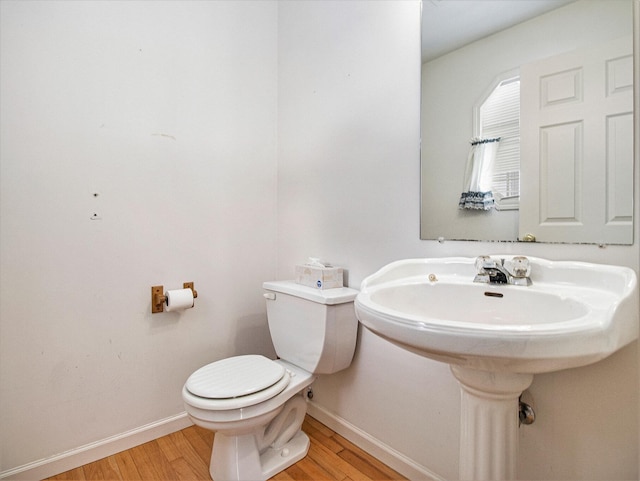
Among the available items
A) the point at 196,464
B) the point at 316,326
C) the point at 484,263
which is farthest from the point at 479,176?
the point at 196,464

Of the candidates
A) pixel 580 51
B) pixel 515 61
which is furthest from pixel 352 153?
pixel 580 51

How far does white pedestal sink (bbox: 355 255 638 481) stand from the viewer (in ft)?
1.93

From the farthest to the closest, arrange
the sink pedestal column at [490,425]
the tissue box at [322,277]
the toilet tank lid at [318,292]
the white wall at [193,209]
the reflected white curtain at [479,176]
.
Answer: the tissue box at [322,277] < the toilet tank lid at [318,292] < the white wall at [193,209] < the reflected white curtain at [479,176] < the sink pedestal column at [490,425]

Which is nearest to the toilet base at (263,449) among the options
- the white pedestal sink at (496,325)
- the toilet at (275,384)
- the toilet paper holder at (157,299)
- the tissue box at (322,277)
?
the toilet at (275,384)

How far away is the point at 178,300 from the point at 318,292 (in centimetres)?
66

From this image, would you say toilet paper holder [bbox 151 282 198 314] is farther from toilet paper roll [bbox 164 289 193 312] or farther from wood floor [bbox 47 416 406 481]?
wood floor [bbox 47 416 406 481]

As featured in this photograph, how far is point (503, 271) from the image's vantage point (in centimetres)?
97

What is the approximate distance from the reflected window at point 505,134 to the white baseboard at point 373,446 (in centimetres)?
102

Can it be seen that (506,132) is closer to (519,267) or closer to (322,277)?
(519,267)

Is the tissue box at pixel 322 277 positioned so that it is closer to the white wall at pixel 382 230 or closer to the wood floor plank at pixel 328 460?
the white wall at pixel 382 230

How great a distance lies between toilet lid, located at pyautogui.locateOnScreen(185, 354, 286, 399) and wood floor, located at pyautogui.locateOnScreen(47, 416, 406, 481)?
411 millimetres

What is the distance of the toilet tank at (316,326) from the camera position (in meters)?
1.35

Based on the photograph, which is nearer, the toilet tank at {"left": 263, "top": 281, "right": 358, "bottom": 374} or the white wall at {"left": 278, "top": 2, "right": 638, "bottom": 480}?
the white wall at {"left": 278, "top": 2, "right": 638, "bottom": 480}

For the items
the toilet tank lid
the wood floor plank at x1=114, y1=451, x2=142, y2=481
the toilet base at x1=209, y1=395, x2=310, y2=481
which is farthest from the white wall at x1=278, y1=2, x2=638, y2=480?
the wood floor plank at x1=114, y1=451, x2=142, y2=481
